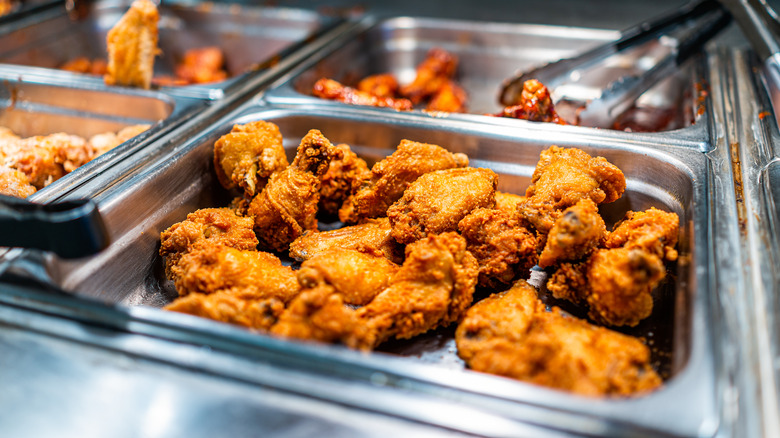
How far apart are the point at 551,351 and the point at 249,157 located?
1276 mm

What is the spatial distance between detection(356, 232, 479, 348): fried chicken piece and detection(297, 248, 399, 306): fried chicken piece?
0.05 meters

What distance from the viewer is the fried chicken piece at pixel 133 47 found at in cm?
240

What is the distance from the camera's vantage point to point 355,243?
1808 mm

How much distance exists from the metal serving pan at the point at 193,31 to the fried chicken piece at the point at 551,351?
8.78ft

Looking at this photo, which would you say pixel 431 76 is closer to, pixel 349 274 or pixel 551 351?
pixel 349 274

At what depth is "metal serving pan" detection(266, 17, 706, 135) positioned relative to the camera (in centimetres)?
301

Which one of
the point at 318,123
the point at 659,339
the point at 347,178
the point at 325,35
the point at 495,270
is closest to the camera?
the point at 659,339

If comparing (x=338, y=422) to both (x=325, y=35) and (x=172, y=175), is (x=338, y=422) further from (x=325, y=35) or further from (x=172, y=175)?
(x=325, y=35)

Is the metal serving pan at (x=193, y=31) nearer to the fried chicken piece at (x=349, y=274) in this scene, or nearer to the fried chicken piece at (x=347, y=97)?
the fried chicken piece at (x=347, y=97)

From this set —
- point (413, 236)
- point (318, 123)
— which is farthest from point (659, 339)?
point (318, 123)

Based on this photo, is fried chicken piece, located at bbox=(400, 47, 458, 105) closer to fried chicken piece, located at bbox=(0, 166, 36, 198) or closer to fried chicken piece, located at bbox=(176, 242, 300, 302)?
fried chicken piece, located at bbox=(176, 242, 300, 302)

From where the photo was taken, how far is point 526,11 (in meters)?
3.69

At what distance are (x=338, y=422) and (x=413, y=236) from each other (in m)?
0.77

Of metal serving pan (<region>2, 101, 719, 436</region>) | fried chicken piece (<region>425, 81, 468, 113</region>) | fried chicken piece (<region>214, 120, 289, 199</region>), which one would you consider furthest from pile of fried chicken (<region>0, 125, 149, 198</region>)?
fried chicken piece (<region>425, 81, 468, 113</region>)
